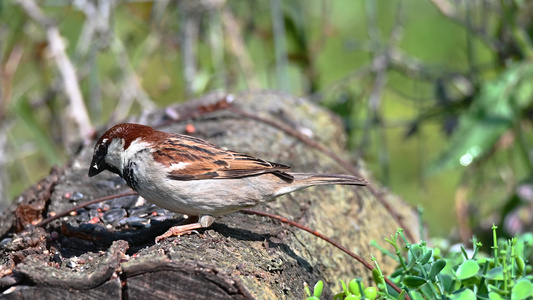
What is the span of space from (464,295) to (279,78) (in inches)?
137

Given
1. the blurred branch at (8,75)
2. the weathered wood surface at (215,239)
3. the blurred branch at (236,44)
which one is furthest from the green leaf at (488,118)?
the blurred branch at (8,75)

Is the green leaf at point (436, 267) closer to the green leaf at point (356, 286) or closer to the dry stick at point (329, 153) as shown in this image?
the green leaf at point (356, 286)

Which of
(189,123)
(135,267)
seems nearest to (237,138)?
(189,123)

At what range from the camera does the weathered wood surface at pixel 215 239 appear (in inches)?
75.9

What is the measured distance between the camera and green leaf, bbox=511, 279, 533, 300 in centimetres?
170

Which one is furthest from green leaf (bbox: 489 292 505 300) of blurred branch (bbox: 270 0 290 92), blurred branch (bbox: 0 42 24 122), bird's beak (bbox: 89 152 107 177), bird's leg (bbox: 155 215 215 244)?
blurred branch (bbox: 0 42 24 122)

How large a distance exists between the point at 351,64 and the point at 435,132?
1403 millimetres

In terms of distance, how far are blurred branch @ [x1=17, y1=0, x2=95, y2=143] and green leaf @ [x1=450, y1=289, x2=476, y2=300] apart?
381cm

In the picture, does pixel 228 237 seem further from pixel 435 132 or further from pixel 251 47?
pixel 435 132

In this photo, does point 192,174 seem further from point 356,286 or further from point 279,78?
point 279,78

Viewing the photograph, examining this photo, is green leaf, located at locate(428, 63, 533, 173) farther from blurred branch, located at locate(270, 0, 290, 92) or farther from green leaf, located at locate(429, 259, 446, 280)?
green leaf, located at locate(429, 259, 446, 280)

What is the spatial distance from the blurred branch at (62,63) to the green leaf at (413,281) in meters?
3.66

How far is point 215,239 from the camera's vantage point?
2.34 metres

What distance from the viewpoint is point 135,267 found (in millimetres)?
1909
